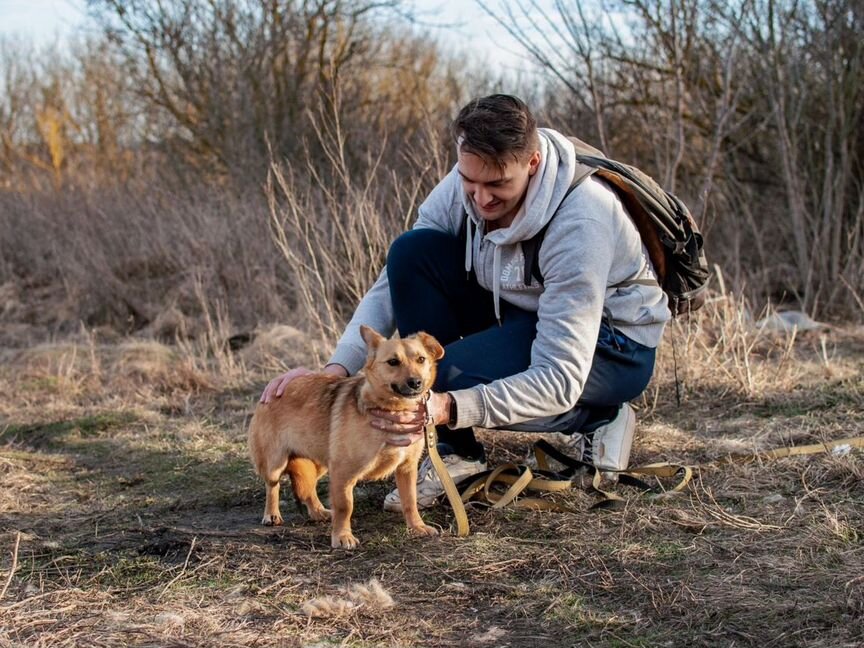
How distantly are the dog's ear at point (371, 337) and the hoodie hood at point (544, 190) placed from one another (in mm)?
612

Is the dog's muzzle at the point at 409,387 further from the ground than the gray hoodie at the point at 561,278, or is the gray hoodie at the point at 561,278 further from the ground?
the gray hoodie at the point at 561,278

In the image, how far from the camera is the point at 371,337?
144 inches

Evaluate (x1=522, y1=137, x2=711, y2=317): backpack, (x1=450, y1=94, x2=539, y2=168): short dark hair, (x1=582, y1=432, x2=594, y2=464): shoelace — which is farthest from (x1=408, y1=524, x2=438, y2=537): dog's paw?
(x1=450, y1=94, x2=539, y2=168): short dark hair

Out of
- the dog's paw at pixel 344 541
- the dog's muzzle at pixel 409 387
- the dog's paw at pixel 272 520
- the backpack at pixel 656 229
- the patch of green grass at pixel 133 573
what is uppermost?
the backpack at pixel 656 229

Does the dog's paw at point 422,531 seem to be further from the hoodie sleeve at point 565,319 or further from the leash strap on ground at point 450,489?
the hoodie sleeve at point 565,319

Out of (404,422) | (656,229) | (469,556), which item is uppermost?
(656,229)

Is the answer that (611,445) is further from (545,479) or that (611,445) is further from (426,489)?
(426,489)

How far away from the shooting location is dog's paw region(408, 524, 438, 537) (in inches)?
143

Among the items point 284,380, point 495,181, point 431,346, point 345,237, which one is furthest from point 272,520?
point 345,237

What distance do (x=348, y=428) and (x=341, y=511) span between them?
0.31 metres

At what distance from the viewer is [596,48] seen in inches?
351

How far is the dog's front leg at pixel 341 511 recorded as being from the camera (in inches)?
140

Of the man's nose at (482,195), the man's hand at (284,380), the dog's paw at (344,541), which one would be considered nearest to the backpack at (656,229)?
the man's nose at (482,195)

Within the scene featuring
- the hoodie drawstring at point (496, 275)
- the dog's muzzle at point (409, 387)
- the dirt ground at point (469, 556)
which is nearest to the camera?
the dirt ground at point (469, 556)
